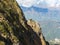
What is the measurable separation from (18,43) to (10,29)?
242 cm

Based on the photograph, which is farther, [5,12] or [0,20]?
[5,12]

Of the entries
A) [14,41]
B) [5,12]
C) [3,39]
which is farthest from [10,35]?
[5,12]

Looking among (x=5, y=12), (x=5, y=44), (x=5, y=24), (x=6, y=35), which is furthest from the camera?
(x=5, y=12)

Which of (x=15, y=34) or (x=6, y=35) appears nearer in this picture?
(x=6, y=35)

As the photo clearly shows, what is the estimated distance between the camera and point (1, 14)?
35.3 metres

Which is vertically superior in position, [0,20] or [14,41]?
[0,20]

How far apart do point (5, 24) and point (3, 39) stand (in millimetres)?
4447

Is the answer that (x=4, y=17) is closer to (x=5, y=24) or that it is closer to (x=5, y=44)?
(x=5, y=24)

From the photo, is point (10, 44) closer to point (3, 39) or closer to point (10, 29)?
point (3, 39)

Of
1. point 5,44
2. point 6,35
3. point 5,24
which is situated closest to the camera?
point 5,44

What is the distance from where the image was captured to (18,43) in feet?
111

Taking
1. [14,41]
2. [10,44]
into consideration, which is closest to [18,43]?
[14,41]

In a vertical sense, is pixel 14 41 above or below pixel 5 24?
below

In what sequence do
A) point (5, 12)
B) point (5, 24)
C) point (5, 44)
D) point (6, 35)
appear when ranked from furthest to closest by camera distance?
1. point (5, 12)
2. point (5, 24)
3. point (6, 35)
4. point (5, 44)
